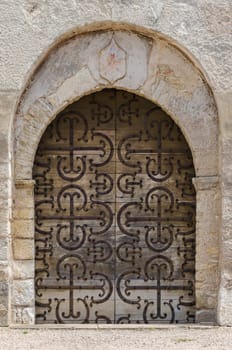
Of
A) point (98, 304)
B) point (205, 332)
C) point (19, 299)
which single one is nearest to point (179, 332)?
point (205, 332)

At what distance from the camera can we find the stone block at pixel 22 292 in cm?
663

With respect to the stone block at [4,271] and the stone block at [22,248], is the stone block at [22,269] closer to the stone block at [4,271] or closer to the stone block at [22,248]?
the stone block at [22,248]

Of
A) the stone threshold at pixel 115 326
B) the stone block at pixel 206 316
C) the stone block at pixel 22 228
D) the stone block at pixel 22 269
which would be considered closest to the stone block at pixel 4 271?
the stone block at pixel 22 269

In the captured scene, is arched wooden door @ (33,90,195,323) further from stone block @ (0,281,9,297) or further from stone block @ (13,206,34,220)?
stone block @ (0,281,9,297)

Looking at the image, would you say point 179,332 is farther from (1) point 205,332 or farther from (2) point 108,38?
(2) point 108,38

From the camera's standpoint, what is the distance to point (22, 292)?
6637mm

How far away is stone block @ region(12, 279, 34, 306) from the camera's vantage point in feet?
21.7

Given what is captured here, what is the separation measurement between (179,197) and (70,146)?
1.05 meters

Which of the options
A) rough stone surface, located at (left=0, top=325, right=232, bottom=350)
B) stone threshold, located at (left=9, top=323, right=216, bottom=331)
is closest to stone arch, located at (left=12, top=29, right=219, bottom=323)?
stone threshold, located at (left=9, top=323, right=216, bottom=331)

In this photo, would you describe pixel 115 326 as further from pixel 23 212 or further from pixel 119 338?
pixel 23 212

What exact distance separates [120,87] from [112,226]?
1215 millimetres

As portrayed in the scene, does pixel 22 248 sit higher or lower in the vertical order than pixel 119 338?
higher

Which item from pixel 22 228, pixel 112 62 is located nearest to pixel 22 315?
pixel 22 228

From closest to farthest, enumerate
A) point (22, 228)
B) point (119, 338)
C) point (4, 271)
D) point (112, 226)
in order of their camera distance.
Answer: point (119, 338), point (4, 271), point (22, 228), point (112, 226)
